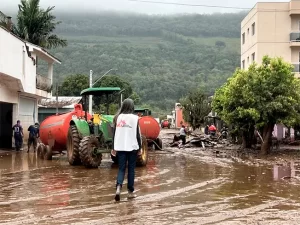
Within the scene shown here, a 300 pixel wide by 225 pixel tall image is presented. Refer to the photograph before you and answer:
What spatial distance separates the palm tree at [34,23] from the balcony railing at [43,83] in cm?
811

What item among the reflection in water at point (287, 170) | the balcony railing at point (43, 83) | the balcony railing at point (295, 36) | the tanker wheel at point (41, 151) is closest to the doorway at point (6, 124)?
the balcony railing at point (43, 83)

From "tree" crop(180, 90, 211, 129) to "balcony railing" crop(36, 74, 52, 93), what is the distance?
26.5 metres

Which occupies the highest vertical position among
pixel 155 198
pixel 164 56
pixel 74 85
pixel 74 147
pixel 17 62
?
pixel 164 56

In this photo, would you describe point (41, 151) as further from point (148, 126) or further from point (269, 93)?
point (269, 93)

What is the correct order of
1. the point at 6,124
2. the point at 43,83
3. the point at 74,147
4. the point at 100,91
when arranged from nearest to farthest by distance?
the point at 74,147 → the point at 100,91 → the point at 6,124 → the point at 43,83

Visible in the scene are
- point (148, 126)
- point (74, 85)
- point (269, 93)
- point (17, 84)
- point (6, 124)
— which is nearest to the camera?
point (269, 93)

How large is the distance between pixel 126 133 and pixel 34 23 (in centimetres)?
3274

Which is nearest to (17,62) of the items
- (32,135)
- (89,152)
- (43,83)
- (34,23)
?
(32,135)

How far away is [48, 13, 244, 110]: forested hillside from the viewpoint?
10706 cm

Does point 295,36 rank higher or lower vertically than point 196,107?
higher

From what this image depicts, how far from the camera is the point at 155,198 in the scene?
28.1 feet

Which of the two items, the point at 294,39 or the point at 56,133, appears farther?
the point at 294,39

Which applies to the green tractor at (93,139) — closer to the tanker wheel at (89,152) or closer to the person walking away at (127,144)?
the tanker wheel at (89,152)

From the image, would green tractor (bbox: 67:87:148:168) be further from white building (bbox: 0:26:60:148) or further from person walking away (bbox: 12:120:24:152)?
person walking away (bbox: 12:120:24:152)
